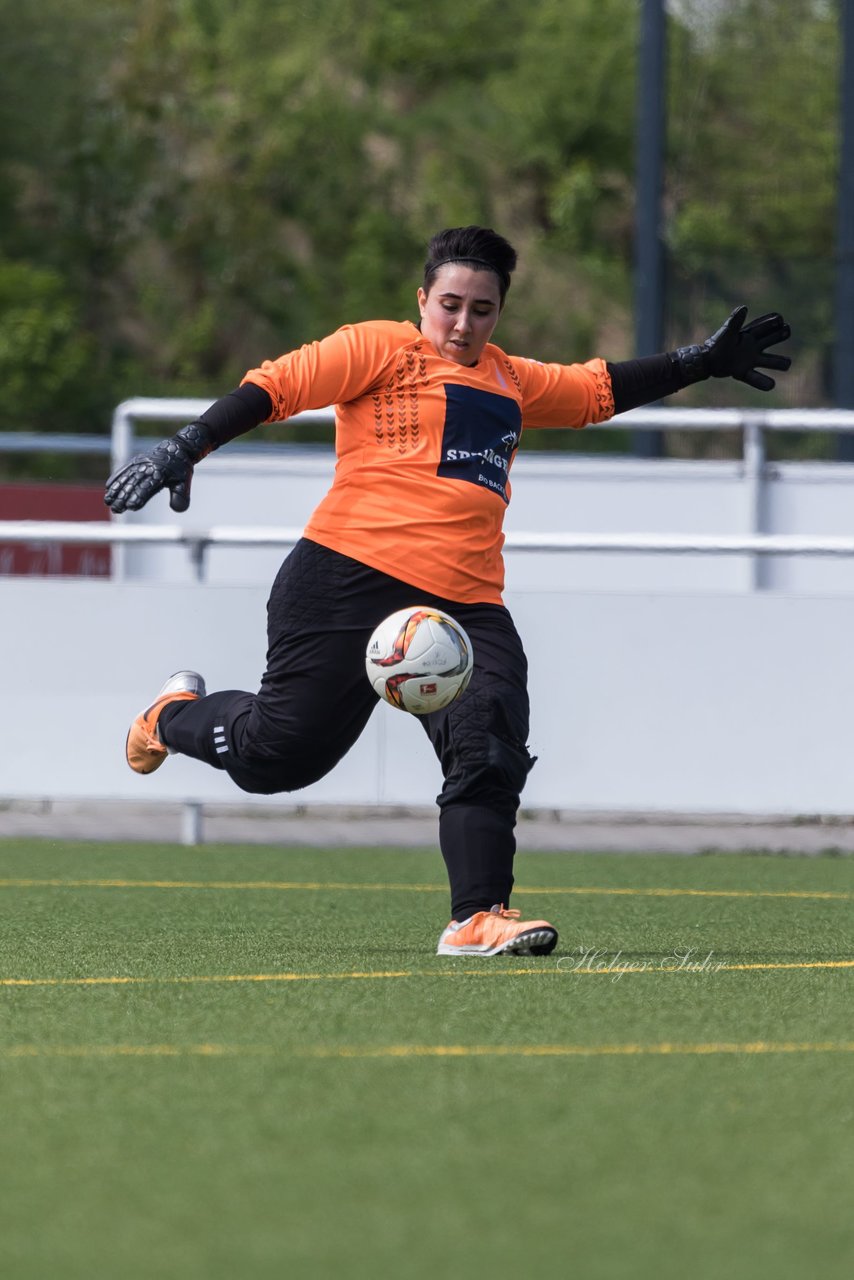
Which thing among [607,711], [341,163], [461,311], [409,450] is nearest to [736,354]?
[461,311]

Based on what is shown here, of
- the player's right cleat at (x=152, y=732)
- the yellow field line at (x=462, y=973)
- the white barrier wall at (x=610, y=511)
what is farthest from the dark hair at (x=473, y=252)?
the white barrier wall at (x=610, y=511)

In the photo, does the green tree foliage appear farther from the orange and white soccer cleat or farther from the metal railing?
the orange and white soccer cleat

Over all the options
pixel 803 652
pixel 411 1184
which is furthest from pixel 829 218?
pixel 411 1184

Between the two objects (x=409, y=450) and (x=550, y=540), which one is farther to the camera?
(x=550, y=540)

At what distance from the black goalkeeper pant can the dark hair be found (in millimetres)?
817

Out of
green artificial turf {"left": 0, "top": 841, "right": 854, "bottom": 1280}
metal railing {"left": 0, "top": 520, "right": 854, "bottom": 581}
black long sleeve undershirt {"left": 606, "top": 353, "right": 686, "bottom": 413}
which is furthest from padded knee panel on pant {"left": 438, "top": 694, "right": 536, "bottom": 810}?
metal railing {"left": 0, "top": 520, "right": 854, "bottom": 581}

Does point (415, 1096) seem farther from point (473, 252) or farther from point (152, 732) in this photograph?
point (152, 732)

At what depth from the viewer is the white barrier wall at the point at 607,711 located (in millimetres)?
9625

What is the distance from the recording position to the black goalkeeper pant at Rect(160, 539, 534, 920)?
21.1 ft

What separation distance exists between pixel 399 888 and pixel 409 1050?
3677mm

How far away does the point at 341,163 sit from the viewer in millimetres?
51312

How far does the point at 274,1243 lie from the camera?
10.9ft

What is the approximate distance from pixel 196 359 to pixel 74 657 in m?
39.7

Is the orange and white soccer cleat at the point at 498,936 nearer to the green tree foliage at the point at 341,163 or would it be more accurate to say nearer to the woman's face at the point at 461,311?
the woman's face at the point at 461,311
